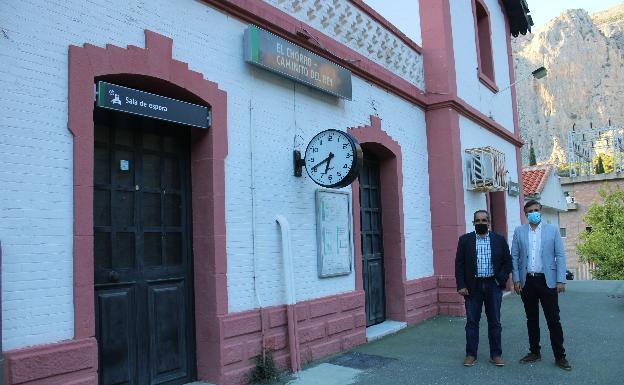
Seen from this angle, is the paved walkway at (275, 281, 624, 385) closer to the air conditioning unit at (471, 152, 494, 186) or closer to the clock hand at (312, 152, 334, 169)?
the clock hand at (312, 152, 334, 169)

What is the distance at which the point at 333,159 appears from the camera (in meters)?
6.34

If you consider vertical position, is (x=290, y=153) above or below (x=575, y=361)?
above

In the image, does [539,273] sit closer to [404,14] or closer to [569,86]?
[404,14]

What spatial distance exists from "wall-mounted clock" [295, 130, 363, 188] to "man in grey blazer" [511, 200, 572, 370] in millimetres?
2094

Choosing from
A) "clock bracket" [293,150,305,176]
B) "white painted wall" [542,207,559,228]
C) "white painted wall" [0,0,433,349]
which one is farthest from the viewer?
"white painted wall" [542,207,559,228]

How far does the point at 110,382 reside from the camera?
4.77 metres

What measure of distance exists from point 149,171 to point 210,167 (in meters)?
0.60

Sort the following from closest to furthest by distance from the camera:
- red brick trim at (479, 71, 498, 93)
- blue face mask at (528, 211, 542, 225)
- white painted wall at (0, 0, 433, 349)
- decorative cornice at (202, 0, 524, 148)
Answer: white painted wall at (0, 0, 433, 349), decorative cornice at (202, 0, 524, 148), blue face mask at (528, 211, 542, 225), red brick trim at (479, 71, 498, 93)

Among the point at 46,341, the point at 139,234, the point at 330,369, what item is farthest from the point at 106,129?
the point at 330,369

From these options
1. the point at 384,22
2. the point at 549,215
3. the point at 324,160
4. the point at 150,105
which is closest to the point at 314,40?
the point at 324,160

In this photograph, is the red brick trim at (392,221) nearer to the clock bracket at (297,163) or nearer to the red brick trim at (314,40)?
the red brick trim at (314,40)

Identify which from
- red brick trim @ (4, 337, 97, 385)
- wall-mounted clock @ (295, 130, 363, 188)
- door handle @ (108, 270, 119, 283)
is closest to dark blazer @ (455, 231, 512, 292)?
wall-mounted clock @ (295, 130, 363, 188)

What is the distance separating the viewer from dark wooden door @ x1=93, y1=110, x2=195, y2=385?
15.9 feet

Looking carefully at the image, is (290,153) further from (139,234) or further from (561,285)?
(561,285)
